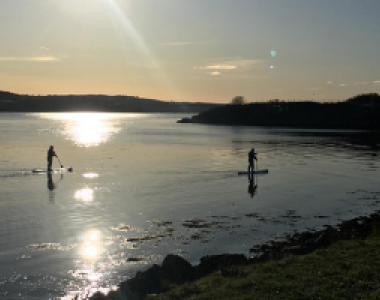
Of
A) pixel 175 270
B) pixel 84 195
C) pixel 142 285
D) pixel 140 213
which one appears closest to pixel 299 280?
pixel 175 270

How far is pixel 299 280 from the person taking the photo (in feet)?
40.1

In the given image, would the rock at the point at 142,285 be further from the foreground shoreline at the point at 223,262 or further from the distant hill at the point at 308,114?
the distant hill at the point at 308,114

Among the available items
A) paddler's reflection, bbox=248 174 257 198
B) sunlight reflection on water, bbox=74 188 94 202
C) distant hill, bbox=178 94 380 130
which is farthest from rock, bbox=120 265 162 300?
distant hill, bbox=178 94 380 130

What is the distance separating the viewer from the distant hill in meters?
156

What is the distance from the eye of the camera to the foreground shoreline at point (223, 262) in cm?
1303

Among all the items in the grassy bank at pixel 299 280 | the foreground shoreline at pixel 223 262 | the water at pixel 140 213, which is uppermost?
the grassy bank at pixel 299 280

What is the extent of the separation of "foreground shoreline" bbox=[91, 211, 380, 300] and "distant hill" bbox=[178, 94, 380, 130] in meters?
135

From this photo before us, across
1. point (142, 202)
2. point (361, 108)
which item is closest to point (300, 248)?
point (142, 202)

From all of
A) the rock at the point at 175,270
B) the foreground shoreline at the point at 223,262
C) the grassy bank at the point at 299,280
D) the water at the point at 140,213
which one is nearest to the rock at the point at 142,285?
the foreground shoreline at the point at 223,262

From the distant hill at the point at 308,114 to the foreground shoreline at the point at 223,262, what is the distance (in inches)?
5327

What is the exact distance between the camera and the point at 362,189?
33.2 m

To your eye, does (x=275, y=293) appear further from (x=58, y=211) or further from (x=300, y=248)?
(x=58, y=211)

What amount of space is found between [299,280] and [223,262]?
358 cm

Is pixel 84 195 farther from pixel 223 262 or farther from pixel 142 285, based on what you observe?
pixel 142 285
